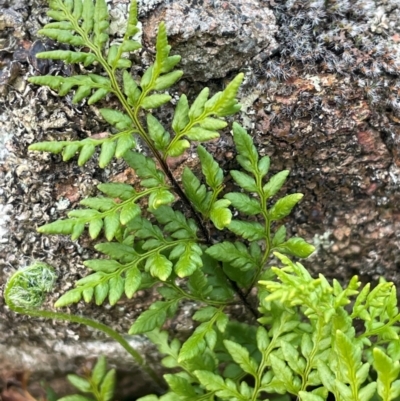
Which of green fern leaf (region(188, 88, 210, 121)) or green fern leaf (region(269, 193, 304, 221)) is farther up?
green fern leaf (region(188, 88, 210, 121))

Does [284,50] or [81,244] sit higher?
[284,50]

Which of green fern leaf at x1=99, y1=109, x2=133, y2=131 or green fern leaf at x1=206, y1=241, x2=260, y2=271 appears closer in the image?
green fern leaf at x1=99, y1=109, x2=133, y2=131

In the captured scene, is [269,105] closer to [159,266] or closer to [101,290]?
[159,266]

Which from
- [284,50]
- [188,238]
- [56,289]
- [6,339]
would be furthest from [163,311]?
[284,50]

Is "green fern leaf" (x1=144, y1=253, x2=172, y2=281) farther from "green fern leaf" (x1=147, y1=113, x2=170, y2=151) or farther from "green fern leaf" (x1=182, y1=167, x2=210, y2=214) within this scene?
"green fern leaf" (x1=147, y1=113, x2=170, y2=151)

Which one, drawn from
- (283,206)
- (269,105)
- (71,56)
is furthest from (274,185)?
(71,56)

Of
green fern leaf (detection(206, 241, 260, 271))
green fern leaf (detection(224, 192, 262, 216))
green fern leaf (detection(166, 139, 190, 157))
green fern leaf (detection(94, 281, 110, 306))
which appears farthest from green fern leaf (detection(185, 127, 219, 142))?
green fern leaf (detection(94, 281, 110, 306))

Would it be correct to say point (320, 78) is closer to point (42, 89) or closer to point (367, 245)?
point (367, 245)

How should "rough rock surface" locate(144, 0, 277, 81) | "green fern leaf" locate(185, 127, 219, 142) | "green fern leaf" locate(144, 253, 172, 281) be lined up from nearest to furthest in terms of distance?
"green fern leaf" locate(185, 127, 219, 142)
"green fern leaf" locate(144, 253, 172, 281)
"rough rock surface" locate(144, 0, 277, 81)

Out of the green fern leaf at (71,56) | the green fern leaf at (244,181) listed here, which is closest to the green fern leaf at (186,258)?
the green fern leaf at (244,181)
